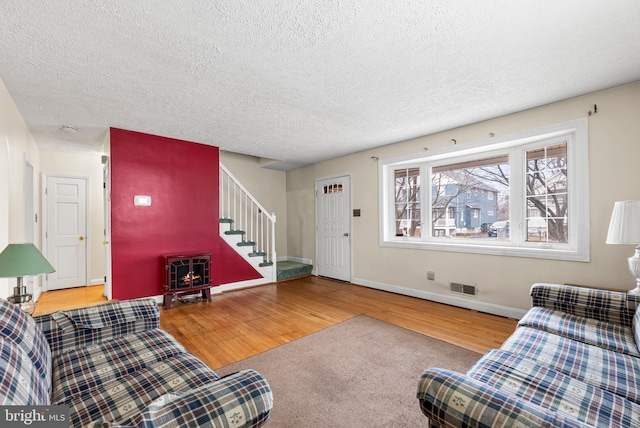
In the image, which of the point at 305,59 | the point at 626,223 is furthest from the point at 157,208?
the point at 626,223

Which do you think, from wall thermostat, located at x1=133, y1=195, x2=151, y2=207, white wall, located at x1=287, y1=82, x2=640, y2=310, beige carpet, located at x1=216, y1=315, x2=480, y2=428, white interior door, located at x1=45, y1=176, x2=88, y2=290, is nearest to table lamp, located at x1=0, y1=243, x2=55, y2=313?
beige carpet, located at x1=216, y1=315, x2=480, y2=428

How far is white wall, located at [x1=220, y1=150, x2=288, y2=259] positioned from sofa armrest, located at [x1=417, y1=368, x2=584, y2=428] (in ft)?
19.0

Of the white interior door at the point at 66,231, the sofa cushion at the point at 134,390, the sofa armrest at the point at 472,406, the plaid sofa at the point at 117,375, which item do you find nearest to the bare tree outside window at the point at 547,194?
the sofa armrest at the point at 472,406

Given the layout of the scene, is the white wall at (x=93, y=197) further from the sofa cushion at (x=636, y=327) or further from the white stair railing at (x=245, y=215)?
the sofa cushion at (x=636, y=327)

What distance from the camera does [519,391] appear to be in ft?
4.42

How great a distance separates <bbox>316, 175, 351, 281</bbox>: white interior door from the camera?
215 inches

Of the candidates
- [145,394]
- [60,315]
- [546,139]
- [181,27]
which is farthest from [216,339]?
[546,139]

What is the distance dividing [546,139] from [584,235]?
1.15m

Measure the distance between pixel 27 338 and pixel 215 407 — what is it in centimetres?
114

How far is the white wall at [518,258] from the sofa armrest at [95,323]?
3.55 meters

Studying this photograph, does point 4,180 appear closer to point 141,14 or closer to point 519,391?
point 141,14

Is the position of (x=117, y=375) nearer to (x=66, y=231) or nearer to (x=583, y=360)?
(x=583, y=360)

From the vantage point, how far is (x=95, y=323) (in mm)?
1888

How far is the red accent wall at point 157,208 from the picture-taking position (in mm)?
3836
